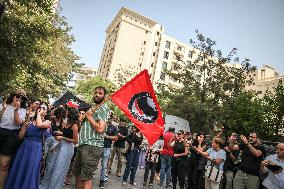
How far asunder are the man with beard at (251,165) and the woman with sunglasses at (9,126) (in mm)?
5087

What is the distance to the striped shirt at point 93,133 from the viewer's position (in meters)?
4.90

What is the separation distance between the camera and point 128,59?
86.8 m

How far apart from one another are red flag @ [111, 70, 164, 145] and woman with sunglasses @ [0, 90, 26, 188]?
6.42ft

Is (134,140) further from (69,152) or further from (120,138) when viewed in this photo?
(69,152)

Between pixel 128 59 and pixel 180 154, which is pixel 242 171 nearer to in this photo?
pixel 180 154

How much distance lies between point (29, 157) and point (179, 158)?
5996mm

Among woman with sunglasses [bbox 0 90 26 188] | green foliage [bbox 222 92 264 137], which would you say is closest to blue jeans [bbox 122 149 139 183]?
woman with sunglasses [bbox 0 90 26 188]

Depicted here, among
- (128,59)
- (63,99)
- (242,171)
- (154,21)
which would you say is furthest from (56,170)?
(154,21)

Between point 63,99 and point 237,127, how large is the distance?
28194 mm

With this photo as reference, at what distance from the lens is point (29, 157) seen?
573 centimetres

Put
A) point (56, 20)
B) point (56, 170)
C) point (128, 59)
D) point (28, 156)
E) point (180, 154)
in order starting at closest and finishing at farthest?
point (28, 156) < point (56, 170) < point (180, 154) < point (56, 20) < point (128, 59)

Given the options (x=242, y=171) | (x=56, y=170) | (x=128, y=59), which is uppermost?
(x=128, y=59)

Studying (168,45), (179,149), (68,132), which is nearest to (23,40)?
(179,149)

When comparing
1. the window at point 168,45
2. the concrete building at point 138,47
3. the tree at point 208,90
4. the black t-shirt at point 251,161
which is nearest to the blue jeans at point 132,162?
the black t-shirt at point 251,161
